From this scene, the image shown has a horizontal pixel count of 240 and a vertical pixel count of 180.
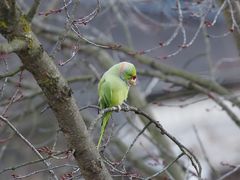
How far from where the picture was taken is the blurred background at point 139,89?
5.70 m

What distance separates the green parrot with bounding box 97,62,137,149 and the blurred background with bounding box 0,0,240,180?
1.31 m

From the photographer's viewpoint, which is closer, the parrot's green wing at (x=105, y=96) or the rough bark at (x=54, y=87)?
the rough bark at (x=54, y=87)

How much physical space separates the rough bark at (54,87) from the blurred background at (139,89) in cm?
200

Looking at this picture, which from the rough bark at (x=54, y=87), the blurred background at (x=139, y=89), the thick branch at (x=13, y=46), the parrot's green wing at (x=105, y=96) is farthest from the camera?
the blurred background at (x=139, y=89)

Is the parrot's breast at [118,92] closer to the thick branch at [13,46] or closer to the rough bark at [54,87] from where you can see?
the rough bark at [54,87]

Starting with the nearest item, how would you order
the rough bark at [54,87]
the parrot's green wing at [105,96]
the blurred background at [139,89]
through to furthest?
1. the rough bark at [54,87]
2. the parrot's green wing at [105,96]
3. the blurred background at [139,89]

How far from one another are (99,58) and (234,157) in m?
3.28

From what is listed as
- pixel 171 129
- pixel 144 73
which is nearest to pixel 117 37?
pixel 171 129

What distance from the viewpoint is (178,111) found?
938 centimetres

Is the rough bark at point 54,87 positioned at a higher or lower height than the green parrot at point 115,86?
lower

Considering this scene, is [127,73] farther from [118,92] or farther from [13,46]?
[13,46]

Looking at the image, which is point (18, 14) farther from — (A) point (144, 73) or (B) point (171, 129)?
(B) point (171, 129)

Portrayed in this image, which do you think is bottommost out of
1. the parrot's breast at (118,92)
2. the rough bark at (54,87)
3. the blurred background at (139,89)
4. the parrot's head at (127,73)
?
the rough bark at (54,87)

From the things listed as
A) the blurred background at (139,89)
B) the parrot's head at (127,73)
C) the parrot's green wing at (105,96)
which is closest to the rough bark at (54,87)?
the parrot's green wing at (105,96)
